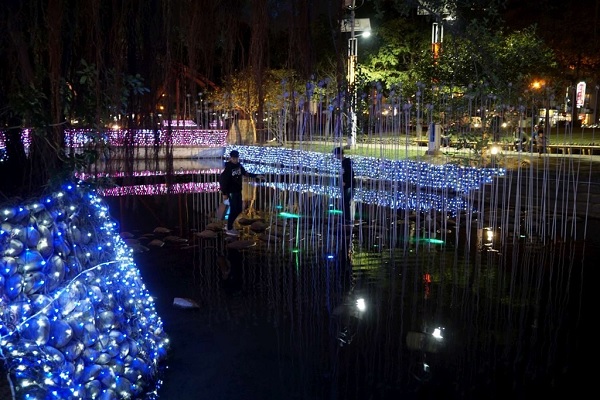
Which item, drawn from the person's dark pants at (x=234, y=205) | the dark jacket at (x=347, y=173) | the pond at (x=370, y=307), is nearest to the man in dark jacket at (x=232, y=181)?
the person's dark pants at (x=234, y=205)

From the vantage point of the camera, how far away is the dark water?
5027 mm

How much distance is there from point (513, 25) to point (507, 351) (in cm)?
2413

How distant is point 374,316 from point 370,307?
1.06 feet

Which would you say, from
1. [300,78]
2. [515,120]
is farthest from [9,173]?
[515,120]

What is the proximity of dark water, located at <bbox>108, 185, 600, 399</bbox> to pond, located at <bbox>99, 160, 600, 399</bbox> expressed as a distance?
2 cm

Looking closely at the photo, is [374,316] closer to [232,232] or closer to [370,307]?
[370,307]

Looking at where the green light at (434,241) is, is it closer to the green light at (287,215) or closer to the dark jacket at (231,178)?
the dark jacket at (231,178)

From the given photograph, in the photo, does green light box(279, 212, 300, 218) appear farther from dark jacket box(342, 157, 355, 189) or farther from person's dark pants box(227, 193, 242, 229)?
person's dark pants box(227, 193, 242, 229)

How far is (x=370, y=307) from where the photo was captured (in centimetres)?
698

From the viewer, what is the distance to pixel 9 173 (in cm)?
499

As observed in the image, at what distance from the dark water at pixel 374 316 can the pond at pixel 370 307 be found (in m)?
0.02

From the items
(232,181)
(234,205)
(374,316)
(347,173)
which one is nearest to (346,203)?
(347,173)

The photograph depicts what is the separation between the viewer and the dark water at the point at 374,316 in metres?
5.03

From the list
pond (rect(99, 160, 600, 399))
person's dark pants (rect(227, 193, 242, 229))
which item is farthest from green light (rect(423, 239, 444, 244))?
person's dark pants (rect(227, 193, 242, 229))
